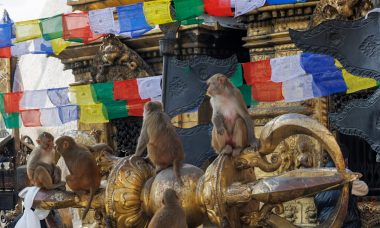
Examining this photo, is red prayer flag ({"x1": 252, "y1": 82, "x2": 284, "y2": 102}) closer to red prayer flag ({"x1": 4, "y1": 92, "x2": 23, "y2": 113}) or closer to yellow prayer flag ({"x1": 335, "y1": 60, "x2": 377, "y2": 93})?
yellow prayer flag ({"x1": 335, "y1": 60, "x2": 377, "y2": 93})

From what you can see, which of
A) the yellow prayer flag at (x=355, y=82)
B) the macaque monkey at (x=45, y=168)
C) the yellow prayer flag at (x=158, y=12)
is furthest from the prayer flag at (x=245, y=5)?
the macaque monkey at (x=45, y=168)

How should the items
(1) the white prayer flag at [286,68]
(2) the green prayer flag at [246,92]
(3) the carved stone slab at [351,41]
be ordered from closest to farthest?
(3) the carved stone slab at [351,41] → (1) the white prayer flag at [286,68] → (2) the green prayer flag at [246,92]

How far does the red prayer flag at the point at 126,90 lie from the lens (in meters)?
9.48

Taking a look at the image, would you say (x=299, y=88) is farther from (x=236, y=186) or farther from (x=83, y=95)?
(x=236, y=186)

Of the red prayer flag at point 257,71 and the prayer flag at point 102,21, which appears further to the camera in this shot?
the prayer flag at point 102,21

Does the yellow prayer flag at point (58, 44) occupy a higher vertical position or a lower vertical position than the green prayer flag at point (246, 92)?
higher

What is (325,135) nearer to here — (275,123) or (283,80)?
(275,123)

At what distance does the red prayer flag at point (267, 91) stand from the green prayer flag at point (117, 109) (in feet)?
6.49

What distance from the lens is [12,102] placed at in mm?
10602

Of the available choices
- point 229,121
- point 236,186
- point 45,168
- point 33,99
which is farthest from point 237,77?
point 236,186

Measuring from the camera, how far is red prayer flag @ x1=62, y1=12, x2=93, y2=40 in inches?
360

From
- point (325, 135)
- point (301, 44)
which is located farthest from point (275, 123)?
point (301, 44)

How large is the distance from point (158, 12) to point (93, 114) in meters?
2.22

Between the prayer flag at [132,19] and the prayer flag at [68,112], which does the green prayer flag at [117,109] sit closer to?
the prayer flag at [68,112]
